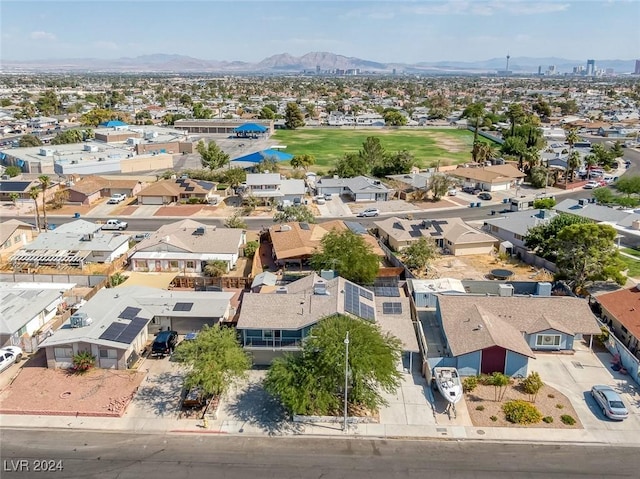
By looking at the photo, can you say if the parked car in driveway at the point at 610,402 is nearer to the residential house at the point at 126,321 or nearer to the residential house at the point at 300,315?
the residential house at the point at 300,315

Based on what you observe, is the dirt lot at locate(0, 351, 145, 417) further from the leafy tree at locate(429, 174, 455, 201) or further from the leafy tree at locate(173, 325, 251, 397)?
the leafy tree at locate(429, 174, 455, 201)

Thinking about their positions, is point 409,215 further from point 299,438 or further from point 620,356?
point 299,438

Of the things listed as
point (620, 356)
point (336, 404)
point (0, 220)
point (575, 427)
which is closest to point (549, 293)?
point (620, 356)

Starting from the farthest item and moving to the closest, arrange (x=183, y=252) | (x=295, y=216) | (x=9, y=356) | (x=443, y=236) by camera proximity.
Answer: (x=295, y=216) → (x=443, y=236) → (x=183, y=252) → (x=9, y=356)

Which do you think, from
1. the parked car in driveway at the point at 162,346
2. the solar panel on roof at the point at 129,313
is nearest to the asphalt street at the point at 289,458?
the parked car in driveway at the point at 162,346

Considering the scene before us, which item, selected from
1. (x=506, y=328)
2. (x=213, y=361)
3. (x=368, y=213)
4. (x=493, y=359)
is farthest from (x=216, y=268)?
(x=368, y=213)

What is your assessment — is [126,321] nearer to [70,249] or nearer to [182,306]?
[182,306]

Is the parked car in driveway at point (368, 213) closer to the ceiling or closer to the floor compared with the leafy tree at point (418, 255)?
closer to the floor

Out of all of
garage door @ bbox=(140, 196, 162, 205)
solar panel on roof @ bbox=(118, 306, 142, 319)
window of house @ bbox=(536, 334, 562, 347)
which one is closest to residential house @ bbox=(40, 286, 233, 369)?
solar panel on roof @ bbox=(118, 306, 142, 319)
